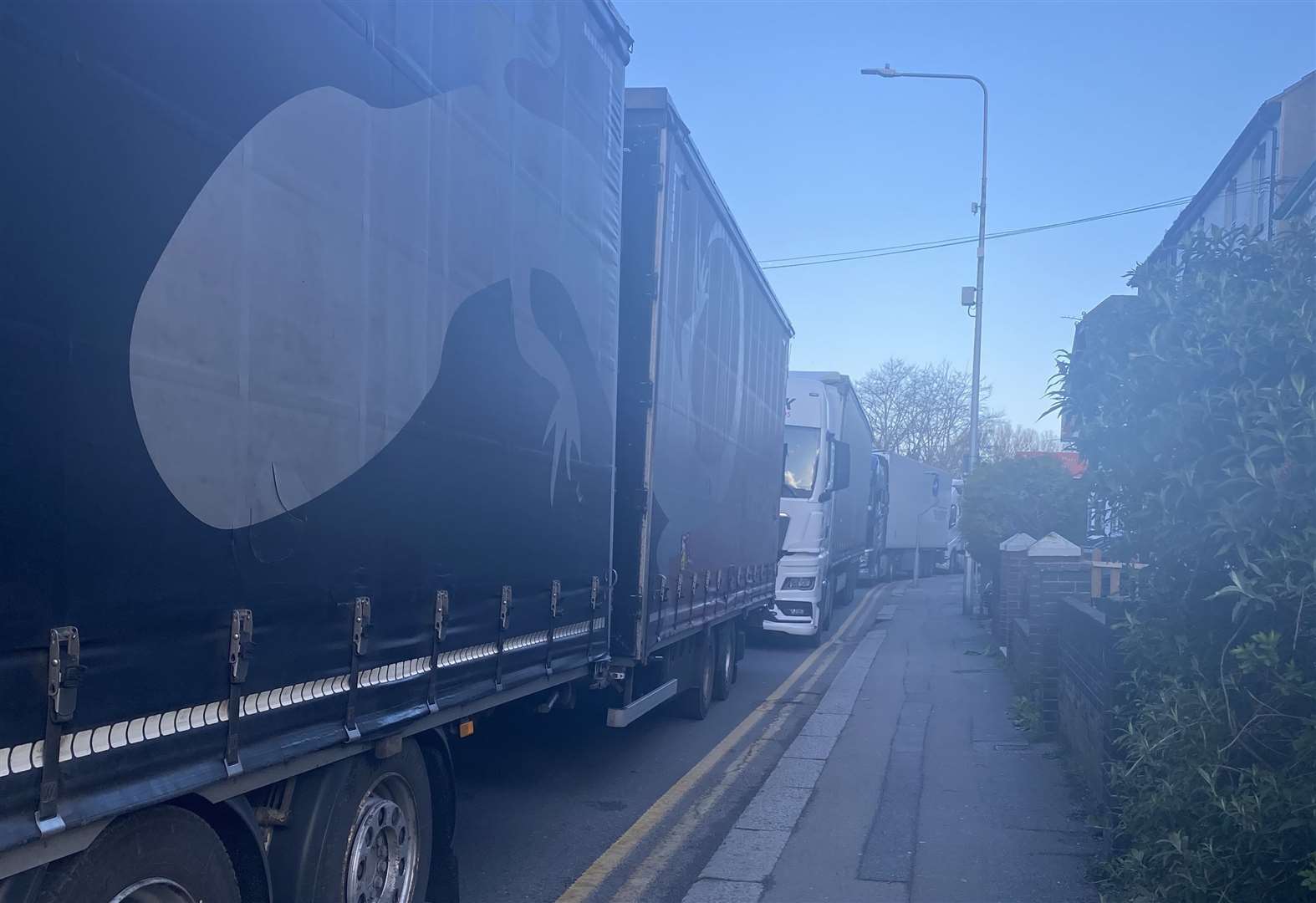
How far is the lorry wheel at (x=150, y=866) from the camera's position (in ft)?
8.98

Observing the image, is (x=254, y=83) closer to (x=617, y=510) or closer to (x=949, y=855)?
(x=617, y=510)

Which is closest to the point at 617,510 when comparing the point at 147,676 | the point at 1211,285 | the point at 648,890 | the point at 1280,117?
the point at 648,890

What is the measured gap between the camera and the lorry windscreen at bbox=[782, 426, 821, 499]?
17203mm

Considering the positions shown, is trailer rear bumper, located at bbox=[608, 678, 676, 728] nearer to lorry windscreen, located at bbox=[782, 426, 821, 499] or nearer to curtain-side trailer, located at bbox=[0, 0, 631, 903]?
curtain-side trailer, located at bbox=[0, 0, 631, 903]

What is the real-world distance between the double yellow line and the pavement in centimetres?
26

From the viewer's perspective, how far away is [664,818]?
23.7ft

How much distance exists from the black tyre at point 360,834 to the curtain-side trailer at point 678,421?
9.49 ft

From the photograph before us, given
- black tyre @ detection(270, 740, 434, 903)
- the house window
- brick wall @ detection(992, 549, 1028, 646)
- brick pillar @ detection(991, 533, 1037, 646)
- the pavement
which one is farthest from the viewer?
the house window

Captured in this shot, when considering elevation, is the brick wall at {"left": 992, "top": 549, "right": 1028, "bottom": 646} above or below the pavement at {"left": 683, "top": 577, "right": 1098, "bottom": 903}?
above

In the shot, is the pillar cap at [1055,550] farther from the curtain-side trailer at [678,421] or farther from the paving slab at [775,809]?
the paving slab at [775,809]

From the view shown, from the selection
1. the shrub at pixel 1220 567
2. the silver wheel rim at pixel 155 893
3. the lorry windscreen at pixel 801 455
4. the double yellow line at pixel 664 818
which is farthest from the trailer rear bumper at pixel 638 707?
the lorry windscreen at pixel 801 455

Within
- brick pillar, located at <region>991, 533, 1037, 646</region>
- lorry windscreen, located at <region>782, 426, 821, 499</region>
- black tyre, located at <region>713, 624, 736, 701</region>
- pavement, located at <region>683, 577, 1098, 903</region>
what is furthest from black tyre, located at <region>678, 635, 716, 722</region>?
lorry windscreen, located at <region>782, 426, 821, 499</region>

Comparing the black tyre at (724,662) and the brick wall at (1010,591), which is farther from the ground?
the brick wall at (1010,591)

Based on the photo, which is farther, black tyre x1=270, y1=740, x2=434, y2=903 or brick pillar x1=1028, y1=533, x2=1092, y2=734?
brick pillar x1=1028, y1=533, x2=1092, y2=734
